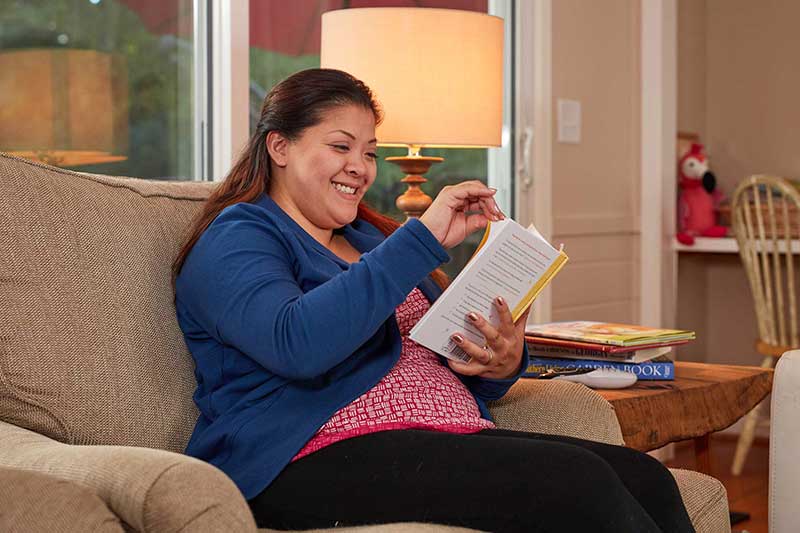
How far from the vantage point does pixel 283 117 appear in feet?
5.56

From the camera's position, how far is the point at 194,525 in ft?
3.51

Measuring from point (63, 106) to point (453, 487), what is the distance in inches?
47.2

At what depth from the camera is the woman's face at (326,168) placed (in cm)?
168

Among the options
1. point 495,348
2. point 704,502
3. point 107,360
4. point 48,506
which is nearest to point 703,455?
point 704,502

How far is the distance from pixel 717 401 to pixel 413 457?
2.66ft

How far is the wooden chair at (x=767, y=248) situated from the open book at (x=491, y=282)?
6.52 ft

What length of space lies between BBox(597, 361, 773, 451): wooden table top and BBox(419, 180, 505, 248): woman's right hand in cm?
41

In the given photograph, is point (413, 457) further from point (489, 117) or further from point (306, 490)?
point (489, 117)

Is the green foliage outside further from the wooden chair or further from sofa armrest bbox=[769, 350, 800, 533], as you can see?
the wooden chair

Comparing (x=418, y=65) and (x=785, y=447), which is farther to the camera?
(x=418, y=65)

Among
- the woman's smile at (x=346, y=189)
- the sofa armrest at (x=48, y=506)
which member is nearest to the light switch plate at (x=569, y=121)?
the woman's smile at (x=346, y=189)

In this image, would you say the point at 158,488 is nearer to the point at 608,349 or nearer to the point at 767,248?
the point at 608,349

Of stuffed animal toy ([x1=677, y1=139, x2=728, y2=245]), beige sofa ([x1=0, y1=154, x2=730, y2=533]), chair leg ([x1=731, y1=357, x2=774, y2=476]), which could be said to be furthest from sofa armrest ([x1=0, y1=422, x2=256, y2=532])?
stuffed animal toy ([x1=677, y1=139, x2=728, y2=245])

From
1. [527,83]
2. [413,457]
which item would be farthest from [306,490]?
[527,83]
